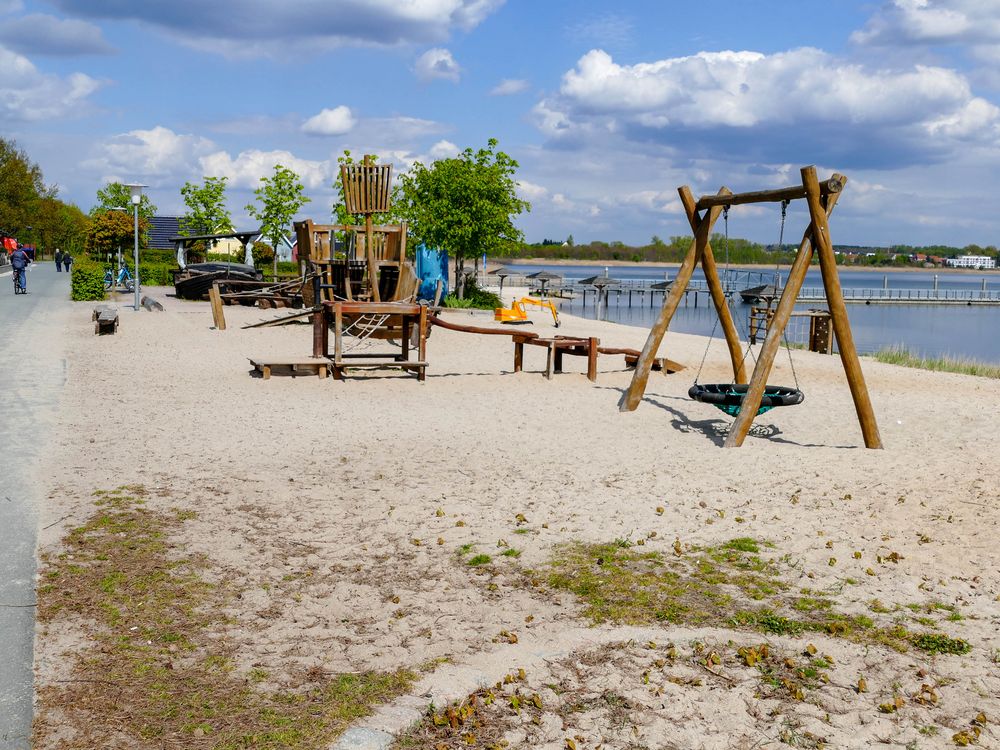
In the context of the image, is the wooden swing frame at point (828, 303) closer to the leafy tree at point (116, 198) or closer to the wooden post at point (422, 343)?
the wooden post at point (422, 343)

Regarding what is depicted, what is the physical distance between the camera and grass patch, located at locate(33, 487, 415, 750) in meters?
3.68

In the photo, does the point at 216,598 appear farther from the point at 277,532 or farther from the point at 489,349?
the point at 489,349

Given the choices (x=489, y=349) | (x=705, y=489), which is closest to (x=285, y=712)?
(x=705, y=489)

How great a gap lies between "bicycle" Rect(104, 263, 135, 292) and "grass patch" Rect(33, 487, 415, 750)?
34.5 m

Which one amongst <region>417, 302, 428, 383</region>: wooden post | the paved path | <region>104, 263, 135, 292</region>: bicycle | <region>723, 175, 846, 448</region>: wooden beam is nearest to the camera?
the paved path

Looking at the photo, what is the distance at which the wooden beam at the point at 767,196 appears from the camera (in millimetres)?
9453

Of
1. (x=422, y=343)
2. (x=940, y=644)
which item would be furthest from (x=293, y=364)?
(x=940, y=644)

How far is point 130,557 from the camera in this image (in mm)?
5703

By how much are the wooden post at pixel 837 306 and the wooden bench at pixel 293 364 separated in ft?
22.5

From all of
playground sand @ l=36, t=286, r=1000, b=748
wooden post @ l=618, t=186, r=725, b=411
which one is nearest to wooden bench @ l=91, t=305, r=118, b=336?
playground sand @ l=36, t=286, r=1000, b=748

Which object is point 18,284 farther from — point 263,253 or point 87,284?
point 263,253

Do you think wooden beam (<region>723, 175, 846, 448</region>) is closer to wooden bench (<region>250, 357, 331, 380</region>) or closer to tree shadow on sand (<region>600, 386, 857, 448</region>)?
tree shadow on sand (<region>600, 386, 857, 448</region>)

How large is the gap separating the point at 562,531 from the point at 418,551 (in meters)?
1.03

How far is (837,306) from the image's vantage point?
9625 millimetres
